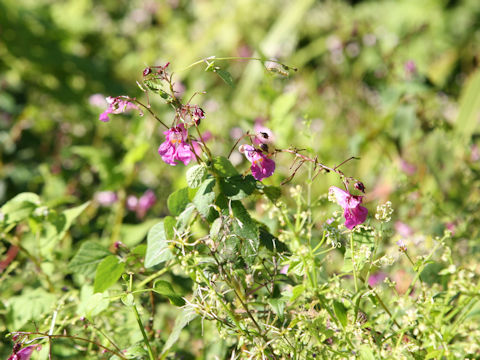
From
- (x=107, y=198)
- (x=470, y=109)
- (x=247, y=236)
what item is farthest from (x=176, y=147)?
(x=470, y=109)

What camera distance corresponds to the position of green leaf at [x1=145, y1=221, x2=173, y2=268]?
702 mm

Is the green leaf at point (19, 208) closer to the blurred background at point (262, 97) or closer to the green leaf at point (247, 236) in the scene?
the blurred background at point (262, 97)

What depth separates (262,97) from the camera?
1.27 m

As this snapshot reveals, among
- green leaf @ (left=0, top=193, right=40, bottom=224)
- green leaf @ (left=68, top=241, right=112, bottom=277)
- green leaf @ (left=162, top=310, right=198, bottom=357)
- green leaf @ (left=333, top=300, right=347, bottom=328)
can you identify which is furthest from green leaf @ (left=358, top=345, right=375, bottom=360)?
green leaf @ (left=0, top=193, right=40, bottom=224)

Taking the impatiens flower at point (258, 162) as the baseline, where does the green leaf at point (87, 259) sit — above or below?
below

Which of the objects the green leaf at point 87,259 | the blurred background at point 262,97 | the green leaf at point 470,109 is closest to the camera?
the green leaf at point 87,259

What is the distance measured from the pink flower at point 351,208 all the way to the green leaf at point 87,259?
450 mm

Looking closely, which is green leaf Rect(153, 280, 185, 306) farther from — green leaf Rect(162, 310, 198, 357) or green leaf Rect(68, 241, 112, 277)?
green leaf Rect(68, 241, 112, 277)

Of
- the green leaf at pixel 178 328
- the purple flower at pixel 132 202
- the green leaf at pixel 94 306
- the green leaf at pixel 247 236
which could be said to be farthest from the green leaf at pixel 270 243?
the purple flower at pixel 132 202

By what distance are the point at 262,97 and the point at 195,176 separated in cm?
66

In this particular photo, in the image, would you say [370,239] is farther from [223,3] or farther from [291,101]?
[223,3]

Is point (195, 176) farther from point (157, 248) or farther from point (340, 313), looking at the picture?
point (340, 313)

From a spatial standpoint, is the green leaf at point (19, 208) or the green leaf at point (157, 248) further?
the green leaf at point (19, 208)

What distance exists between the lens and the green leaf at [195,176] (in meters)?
0.65
